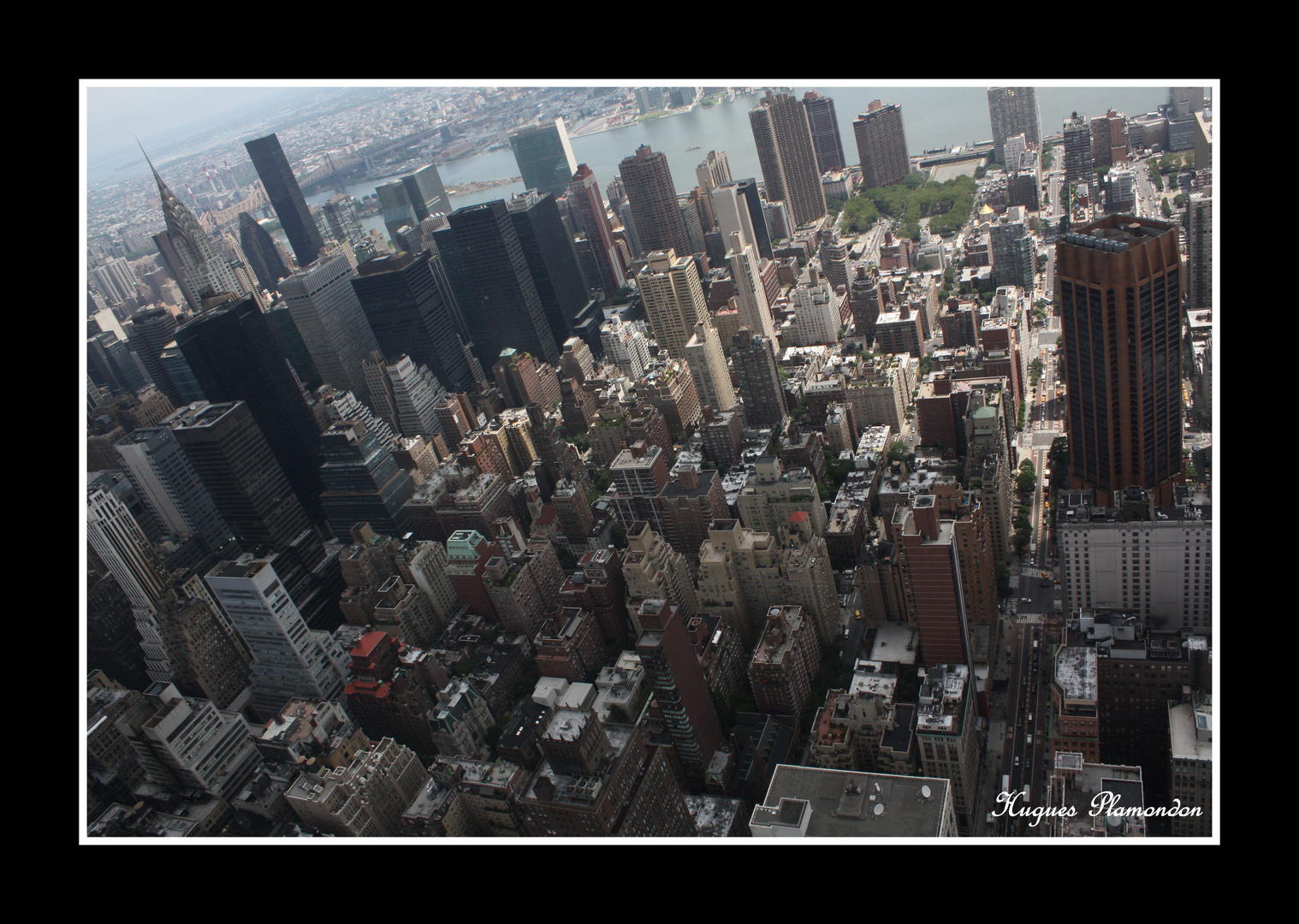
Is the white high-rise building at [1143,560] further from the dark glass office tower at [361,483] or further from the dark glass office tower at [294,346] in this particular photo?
the dark glass office tower at [294,346]

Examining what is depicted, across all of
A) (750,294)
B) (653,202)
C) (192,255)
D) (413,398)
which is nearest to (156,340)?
(192,255)

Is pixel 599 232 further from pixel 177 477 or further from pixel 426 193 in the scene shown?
pixel 177 477

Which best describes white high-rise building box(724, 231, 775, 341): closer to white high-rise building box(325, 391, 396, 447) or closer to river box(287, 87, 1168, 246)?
river box(287, 87, 1168, 246)

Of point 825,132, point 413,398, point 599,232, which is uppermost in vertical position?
point 825,132

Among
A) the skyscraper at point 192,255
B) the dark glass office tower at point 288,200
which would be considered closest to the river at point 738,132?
the dark glass office tower at point 288,200

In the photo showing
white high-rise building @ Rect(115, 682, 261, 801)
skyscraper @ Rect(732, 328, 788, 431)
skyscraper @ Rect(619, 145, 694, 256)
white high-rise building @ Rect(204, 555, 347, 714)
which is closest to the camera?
white high-rise building @ Rect(115, 682, 261, 801)

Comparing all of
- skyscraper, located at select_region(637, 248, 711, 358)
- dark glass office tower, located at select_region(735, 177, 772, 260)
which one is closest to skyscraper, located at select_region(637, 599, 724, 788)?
skyscraper, located at select_region(637, 248, 711, 358)

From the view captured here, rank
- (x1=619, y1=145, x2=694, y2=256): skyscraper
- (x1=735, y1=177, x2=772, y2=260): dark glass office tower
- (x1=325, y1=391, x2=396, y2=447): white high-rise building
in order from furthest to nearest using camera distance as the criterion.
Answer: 1. (x1=735, y1=177, x2=772, y2=260): dark glass office tower
2. (x1=619, y1=145, x2=694, y2=256): skyscraper
3. (x1=325, y1=391, x2=396, y2=447): white high-rise building
